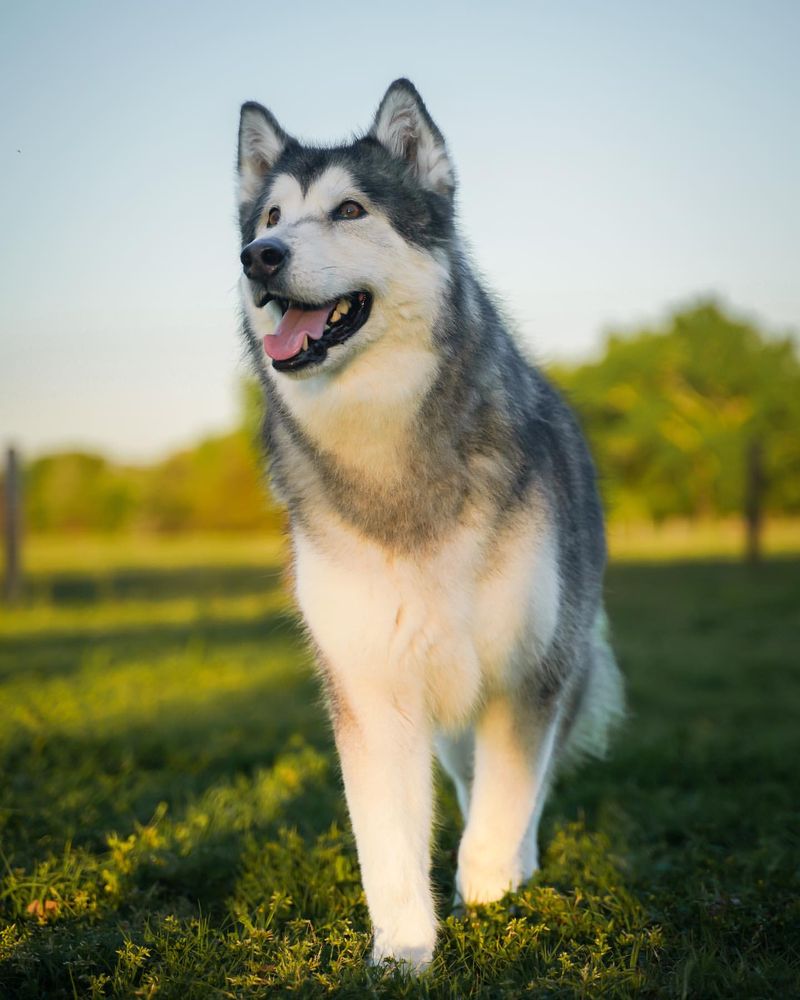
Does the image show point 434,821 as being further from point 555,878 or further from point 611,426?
point 611,426

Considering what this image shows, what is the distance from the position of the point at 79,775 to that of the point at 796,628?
791 cm

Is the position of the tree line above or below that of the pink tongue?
below

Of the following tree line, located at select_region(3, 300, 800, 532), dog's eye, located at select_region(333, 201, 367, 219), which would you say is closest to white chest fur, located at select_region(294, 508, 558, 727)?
dog's eye, located at select_region(333, 201, 367, 219)

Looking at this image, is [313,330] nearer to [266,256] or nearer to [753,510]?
[266,256]

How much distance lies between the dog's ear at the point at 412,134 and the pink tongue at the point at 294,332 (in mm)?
615

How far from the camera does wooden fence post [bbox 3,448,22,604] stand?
11.4m

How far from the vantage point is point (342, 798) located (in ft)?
14.3

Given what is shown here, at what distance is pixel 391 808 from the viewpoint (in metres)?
2.81

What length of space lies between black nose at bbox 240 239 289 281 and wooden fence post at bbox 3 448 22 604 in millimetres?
9643

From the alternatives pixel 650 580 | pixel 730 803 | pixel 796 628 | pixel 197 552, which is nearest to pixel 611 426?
pixel 197 552

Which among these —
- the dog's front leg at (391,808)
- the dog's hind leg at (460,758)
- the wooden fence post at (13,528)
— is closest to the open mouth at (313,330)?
the dog's front leg at (391,808)

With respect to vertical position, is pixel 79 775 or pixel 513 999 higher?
pixel 513 999

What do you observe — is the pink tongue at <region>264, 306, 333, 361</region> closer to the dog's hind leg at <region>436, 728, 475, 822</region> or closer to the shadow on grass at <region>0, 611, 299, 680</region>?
the dog's hind leg at <region>436, 728, 475, 822</region>

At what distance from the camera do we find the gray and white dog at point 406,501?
2.79m
